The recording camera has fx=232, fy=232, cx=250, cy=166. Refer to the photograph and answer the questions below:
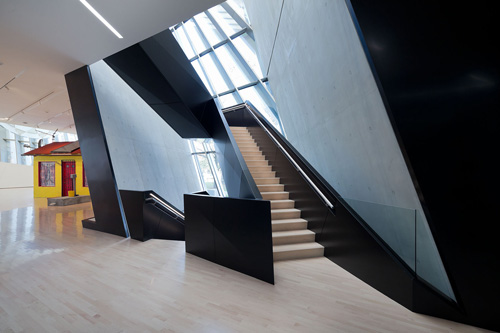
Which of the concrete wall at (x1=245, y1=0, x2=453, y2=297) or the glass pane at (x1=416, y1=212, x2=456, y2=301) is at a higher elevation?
the concrete wall at (x1=245, y1=0, x2=453, y2=297)

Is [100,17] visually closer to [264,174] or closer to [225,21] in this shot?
[264,174]

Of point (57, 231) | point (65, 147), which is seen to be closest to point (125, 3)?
point (57, 231)

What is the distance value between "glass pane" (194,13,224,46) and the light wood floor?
41.3 ft

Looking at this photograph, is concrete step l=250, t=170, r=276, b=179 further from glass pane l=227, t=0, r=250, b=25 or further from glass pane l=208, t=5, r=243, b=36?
glass pane l=208, t=5, r=243, b=36

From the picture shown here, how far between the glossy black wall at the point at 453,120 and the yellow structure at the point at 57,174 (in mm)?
17484

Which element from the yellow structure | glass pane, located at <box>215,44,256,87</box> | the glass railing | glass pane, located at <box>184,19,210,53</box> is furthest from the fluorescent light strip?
the yellow structure

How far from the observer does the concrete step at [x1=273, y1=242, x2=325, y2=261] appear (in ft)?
12.9

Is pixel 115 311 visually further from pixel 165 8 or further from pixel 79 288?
pixel 165 8

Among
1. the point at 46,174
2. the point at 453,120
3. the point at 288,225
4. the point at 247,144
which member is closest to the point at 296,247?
the point at 288,225

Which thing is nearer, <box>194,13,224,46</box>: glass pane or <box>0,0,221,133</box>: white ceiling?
<box>0,0,221,133</box>: white ceiling

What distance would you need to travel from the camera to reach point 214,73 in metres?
15.0

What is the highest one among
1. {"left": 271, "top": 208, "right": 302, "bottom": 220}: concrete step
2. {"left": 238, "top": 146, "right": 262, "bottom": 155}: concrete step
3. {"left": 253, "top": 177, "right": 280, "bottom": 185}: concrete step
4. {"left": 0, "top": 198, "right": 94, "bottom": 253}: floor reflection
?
{"left": 238, "top": 146, "right": 262, "bottom": 155}: concrete step

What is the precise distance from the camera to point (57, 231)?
20.7 feet

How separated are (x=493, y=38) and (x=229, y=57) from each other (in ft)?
42.5
